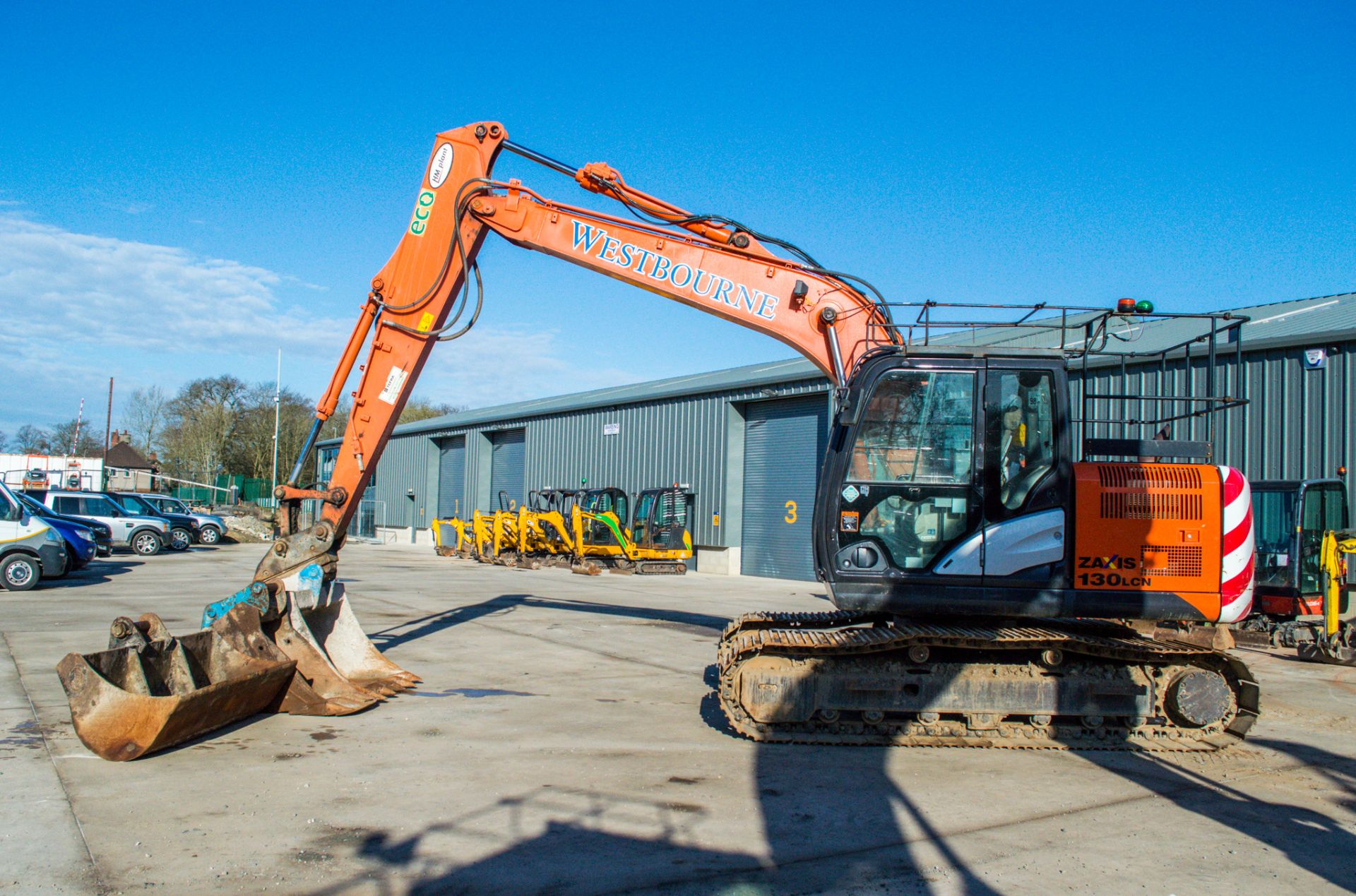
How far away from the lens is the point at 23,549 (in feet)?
57.7

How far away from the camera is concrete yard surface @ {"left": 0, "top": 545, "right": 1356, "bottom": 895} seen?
4.58m

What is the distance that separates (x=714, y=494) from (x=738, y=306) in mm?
18365

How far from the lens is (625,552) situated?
84.4 ft

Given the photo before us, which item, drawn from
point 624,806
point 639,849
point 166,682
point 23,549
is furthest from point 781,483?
point 639,849

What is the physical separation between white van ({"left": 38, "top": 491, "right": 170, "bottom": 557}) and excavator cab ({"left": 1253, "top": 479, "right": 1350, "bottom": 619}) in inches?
1122

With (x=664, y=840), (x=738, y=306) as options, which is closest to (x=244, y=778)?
(x=664, y=840)

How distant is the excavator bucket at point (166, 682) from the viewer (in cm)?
602

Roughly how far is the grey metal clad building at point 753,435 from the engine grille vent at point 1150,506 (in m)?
0.99

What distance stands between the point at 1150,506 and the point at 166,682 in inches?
285

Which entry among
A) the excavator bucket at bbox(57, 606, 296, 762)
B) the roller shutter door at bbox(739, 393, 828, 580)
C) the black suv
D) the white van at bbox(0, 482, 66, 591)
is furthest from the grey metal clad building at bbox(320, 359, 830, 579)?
the excavator bucket at bbox(57, 606, 296, 762)

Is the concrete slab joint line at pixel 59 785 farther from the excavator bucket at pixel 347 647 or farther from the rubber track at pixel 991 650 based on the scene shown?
the rubber track at pixel 991 650

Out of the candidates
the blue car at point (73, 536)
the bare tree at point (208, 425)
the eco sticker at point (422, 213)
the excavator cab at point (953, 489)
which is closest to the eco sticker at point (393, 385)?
the eco sticker at point (422, 213)

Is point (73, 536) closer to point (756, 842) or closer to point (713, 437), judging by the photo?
point (713, 437)

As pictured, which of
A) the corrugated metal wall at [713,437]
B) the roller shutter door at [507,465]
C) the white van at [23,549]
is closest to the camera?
the corrugated metal wall at [713,437]
